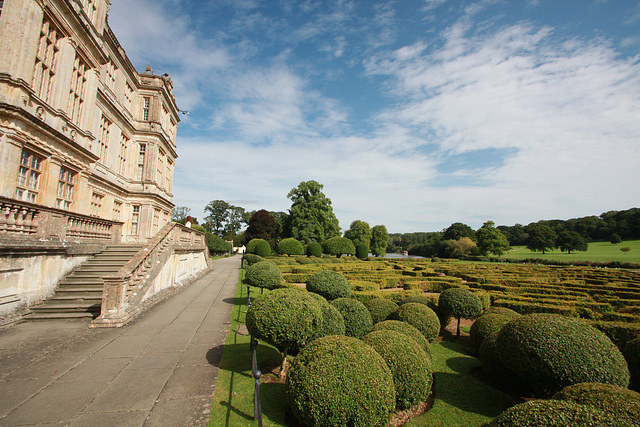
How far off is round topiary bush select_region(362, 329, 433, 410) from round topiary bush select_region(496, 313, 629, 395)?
170cm

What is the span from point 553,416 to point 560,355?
9.01 ft

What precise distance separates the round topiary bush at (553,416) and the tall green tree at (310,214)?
47.3 meters

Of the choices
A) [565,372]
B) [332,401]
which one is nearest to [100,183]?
[332,401]

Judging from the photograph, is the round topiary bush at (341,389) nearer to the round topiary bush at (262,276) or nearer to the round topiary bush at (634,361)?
the round topiary bush at (634,361)

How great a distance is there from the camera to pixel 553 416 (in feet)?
9.30

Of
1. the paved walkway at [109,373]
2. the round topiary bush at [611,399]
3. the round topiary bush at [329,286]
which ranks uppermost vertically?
the round topiary bush at [329,286]

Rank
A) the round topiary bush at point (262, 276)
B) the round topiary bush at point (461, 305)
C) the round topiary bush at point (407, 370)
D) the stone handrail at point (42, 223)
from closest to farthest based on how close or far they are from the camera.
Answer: the round topiary bush at point (407, 370), the stone handrail at point (42, 223), the round topiary bush at point (461, 305), the round topiary bush at point (262, 276)

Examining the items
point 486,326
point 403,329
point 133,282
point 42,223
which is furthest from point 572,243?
point 42,223

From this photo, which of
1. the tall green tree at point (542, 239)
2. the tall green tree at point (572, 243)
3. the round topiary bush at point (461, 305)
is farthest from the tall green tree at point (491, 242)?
the round topiary bush at point (461, 305)

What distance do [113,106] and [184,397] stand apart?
64.3 ft

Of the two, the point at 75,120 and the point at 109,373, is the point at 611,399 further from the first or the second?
the point at 75,120

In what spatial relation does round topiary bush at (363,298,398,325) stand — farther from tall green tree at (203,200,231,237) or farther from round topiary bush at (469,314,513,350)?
tall green tree at (203,200,231,237)

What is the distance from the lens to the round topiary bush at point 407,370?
5039 millimetres

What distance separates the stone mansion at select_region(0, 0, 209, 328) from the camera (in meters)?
9.02
